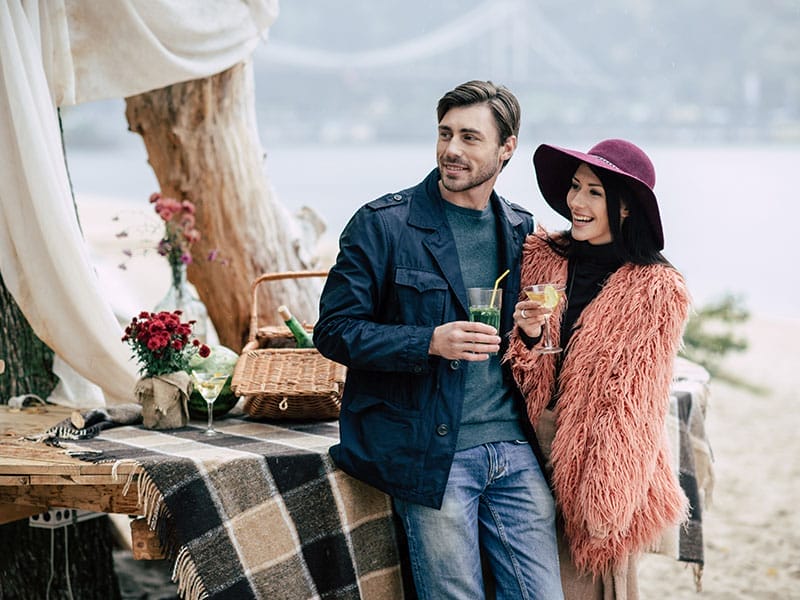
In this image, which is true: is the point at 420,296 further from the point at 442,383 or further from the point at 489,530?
the point at 489,530

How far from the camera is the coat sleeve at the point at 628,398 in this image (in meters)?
2.39

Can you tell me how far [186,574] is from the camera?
234 cm

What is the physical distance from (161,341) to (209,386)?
20 cm

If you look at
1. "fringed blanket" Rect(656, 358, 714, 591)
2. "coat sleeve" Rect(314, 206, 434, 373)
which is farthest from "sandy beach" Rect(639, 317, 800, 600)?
"coat sleeve" Rect(314, 206, 434, 373)

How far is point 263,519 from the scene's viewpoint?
2.43 m

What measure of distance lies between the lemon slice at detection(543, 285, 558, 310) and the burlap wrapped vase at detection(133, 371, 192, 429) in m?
1.12

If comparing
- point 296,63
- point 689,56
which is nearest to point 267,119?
point 296,63

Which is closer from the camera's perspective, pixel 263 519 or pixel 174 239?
pixel 263 519

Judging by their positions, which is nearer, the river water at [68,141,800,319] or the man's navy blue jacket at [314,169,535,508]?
the man's navy blue jacket at [314,169,535,508]

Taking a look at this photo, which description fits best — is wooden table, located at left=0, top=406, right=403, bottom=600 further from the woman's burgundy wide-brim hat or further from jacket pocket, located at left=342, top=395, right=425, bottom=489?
the woman's burgundy wide-brim hat

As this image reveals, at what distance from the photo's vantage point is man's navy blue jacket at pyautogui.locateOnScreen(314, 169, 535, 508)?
7.52ft

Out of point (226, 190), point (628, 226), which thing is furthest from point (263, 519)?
point (226, 190)

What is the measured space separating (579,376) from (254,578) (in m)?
0.94

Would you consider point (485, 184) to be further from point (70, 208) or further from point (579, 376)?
point (70, 208)
